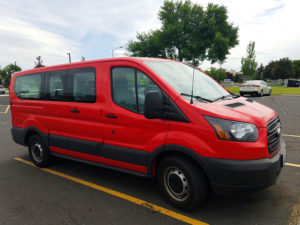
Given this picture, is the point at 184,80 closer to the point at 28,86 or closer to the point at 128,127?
the point at 128,127

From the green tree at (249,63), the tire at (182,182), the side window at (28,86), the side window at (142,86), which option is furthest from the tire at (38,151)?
the green tree at (249,63)

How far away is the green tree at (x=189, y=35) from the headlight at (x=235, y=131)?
1421 inches

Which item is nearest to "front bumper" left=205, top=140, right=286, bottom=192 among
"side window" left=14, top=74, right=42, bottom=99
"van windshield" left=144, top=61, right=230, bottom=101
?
"van windshield" left=144, top=61, right=230, bottom=101

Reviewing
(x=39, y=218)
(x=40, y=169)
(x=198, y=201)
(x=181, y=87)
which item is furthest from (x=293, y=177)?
(x=40, y=169)

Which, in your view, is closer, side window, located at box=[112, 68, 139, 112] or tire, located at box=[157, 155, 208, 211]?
tire, located at box=[157, 155, 208, 211]

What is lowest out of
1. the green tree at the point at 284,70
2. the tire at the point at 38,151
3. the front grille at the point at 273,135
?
the tire at the point at 38,151

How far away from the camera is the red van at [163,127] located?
259cm

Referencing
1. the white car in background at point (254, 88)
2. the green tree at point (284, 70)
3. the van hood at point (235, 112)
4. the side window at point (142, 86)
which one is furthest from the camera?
the green tree at point (284, 70)

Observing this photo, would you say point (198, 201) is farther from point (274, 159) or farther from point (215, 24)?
point (215, 24)

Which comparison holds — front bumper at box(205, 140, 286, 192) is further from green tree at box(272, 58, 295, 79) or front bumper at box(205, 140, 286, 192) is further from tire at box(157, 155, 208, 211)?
green tree at box(272, 58, 295, 79)

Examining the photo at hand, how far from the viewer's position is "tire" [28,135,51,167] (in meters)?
4.62

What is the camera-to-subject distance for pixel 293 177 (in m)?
3.89

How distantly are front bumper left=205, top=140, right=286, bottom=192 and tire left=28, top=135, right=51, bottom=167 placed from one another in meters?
3.28

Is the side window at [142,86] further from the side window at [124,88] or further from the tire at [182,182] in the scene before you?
the tire at [182,182]
